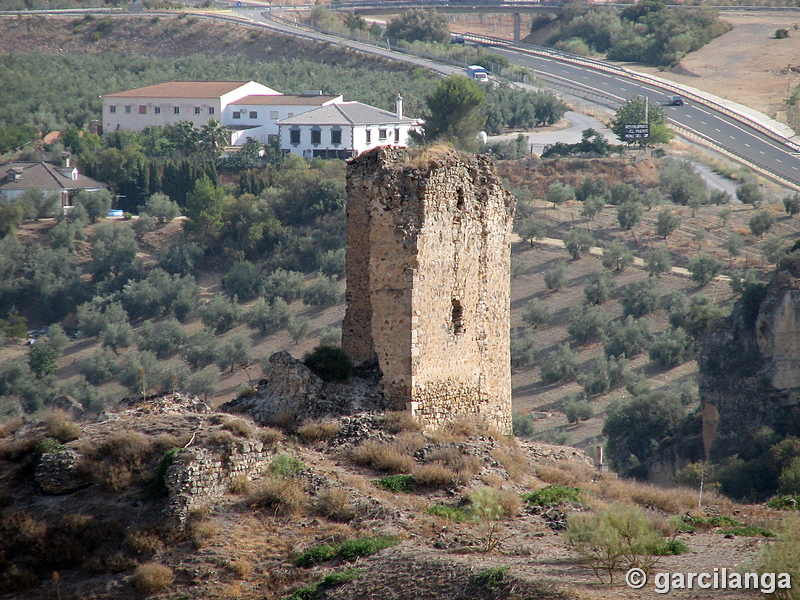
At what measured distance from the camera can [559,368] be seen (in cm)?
3631

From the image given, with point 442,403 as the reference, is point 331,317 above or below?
below

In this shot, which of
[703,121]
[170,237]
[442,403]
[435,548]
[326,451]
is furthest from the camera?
[703,121]

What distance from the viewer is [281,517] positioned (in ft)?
37.6

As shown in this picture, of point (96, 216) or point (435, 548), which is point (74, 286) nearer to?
point (96, 216)

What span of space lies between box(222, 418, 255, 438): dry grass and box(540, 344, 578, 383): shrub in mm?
24935

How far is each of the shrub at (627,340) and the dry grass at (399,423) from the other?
2518cm

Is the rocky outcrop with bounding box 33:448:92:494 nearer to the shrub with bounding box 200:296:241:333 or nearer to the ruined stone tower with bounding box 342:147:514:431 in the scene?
Answer: the ruined stone tower with bounding box 342:147:514:431

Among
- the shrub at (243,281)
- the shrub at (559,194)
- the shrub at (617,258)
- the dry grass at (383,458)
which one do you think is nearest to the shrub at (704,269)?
the shrub at (617,258)

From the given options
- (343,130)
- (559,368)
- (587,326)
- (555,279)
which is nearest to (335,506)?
(559,368)

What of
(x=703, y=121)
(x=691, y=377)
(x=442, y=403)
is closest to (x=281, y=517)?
(x=442, y=403)

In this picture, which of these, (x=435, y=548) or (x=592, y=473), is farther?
(x=592, y=473)

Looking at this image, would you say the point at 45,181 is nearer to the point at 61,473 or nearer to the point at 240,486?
the point at 61,473

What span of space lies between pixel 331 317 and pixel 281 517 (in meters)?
33.3

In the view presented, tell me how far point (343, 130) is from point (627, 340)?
2970 centimetres
